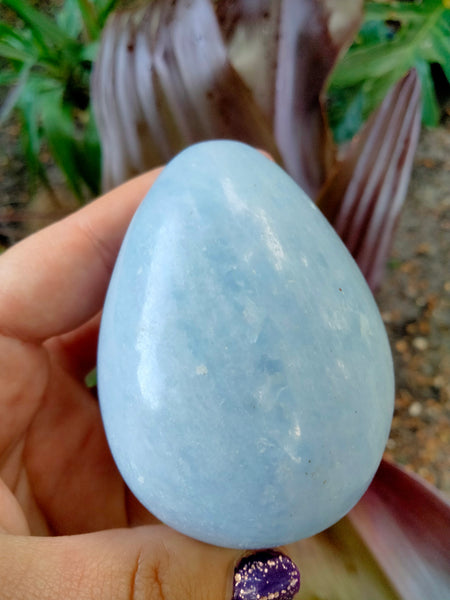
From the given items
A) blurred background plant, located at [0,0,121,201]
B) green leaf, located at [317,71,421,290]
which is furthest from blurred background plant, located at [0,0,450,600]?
blurred background plant, located at [0,0,121,201]

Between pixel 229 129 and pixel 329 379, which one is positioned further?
pixel 229 129

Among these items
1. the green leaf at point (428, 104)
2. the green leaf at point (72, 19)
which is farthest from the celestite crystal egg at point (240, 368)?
the green leaf at point (72, 19)

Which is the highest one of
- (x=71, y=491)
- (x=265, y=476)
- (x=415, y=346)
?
(x=265, y=476)

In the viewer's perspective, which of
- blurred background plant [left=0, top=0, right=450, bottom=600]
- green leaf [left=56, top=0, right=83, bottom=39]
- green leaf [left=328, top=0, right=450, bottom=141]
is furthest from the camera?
green leaf [left=56, top=0, right=83, bottom=39]

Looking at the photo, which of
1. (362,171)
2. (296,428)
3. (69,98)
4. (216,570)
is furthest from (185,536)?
(69,98)

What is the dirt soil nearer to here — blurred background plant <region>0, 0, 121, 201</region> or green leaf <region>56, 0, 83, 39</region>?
blurred background plant <region>0, 0, 121, 201</region>

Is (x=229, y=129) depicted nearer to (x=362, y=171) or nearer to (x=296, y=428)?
(x=362, y=171)

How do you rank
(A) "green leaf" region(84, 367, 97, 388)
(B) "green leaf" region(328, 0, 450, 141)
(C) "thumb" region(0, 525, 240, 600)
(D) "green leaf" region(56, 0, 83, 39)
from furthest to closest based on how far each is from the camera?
(D) "green leaf" region(56, 0, 83, 39)
(B) "green leaf" region(328, 0, 450, 141)
(A) "green leaf" region(84, 367, 97, 388)
(C) "thumb" region(0, 525, 240, 600)

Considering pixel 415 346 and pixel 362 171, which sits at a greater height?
pixel 362 171

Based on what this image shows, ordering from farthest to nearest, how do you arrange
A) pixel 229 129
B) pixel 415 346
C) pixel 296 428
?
pixel 415 346 < pixel 229 129 < pixel 296 428
